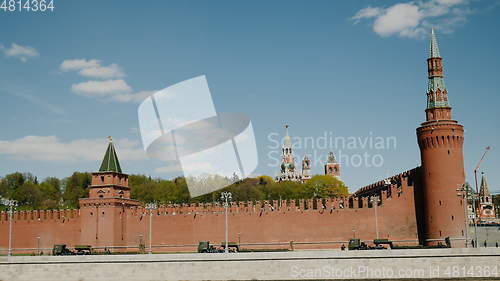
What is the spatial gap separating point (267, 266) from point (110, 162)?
22.1m

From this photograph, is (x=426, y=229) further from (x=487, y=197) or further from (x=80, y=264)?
(x=487, y=197)

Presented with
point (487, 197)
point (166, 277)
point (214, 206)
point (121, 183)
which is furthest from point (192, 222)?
point (487, 197)

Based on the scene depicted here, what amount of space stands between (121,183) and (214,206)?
29.3 ft

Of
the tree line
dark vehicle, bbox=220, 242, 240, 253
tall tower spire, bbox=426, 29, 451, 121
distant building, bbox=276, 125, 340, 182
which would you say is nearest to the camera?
dark vehicle, bbox=220, 242, 240, 253

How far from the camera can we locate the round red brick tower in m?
43.5

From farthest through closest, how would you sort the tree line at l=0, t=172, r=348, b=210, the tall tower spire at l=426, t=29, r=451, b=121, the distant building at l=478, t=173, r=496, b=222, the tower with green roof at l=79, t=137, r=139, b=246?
the distant building at l=478, t=173, r=496, b=222
the tree line at l=0, t=172, r=348, b=210
the tower with green roof at l=79, t=137, r=139, b=246
the tall tower spire at l=426, t=29, r=451, b=121

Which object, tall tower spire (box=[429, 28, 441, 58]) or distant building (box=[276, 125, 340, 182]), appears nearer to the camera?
tall tower spire (box=[429, 28, 441, 58])

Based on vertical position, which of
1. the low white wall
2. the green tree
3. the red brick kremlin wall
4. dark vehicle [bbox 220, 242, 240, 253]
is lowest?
the low white wall

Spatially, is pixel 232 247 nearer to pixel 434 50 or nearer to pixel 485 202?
pixel 434 50

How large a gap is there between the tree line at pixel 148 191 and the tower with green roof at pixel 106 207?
1075 inches

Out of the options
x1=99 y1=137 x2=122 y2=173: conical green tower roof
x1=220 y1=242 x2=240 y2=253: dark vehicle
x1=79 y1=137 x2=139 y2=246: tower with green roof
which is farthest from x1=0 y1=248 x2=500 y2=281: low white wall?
x1=99 y1=137 x2=122 y2=173: conical green tower roof

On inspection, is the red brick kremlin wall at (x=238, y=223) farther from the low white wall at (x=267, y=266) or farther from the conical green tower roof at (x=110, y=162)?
the low white wall at (x=267, y=266)

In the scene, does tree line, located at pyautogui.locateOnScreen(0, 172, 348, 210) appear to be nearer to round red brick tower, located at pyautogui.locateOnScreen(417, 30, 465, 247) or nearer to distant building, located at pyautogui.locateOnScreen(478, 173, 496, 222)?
distant building, located at pyautogui.locateOnScreen(478, 173, 496, 222)

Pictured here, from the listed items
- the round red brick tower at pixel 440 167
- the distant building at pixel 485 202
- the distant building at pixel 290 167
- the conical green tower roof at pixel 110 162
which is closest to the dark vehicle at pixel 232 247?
the conical green tower roof at pixel 110 162
